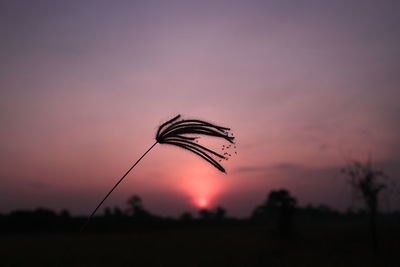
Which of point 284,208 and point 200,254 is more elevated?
point 284,208

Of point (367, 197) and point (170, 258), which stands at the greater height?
point (367, 197)

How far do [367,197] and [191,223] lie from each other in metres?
37.1

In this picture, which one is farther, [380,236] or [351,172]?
[380,236]

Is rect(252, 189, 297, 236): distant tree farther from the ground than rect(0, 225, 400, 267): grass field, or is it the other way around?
rect(252, 189, 297, 236): distant tree

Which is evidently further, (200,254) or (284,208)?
(284,208)

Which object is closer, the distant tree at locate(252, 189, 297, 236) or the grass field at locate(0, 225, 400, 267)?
the grass field at locate(0, 225, 400, 267)

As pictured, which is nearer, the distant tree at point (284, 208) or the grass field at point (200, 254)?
the grass field at point (200, 254)

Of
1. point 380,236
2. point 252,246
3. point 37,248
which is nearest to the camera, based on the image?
point 37,248

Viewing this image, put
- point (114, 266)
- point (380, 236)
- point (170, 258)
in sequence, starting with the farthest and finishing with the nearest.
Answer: point (380, 236) → point (170, 258) → point (114, 266)

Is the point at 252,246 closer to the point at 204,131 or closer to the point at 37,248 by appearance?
the point at 37,248

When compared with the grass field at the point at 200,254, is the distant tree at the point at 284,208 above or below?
above

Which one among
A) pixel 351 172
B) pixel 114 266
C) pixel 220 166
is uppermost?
pixel 351 172

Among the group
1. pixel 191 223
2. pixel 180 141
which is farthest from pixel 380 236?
pixel 180 141

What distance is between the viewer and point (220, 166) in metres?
2.31
